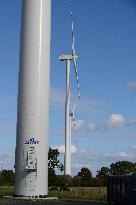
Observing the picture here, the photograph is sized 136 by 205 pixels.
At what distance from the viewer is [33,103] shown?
1261 inches

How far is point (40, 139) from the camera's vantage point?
31.6 metres

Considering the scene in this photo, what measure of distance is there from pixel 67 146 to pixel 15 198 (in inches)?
1063

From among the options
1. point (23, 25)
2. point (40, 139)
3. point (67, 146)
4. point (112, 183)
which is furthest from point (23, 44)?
point (67, 146)

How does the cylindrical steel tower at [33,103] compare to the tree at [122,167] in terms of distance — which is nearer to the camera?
the cylindrical steel tower at [33,103]

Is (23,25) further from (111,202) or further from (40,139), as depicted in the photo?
(111,202)

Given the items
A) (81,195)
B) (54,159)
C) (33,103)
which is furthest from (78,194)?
(54,159)

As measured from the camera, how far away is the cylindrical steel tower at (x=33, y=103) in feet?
102

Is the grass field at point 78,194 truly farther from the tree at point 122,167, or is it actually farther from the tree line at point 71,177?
the tree at point 122,167

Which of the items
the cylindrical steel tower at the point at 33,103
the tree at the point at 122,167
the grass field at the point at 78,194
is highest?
the cylindrical steel tower at the point at 33,103

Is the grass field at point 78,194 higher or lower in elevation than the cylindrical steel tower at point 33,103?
lower

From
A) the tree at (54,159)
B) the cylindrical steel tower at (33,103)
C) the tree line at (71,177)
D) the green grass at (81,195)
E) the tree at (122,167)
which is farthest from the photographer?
the tree at (122,167)

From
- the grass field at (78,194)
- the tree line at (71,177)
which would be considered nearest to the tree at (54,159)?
the tree line at (71,177)

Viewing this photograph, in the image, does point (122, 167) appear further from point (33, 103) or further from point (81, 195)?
point (33, 103)

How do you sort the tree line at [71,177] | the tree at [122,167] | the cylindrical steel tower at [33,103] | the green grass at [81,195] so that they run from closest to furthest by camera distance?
the cylindrical steel tower at [33,103]
the green grass at [81,195]
the tree line at [71,177]
the tree at [122,167]
